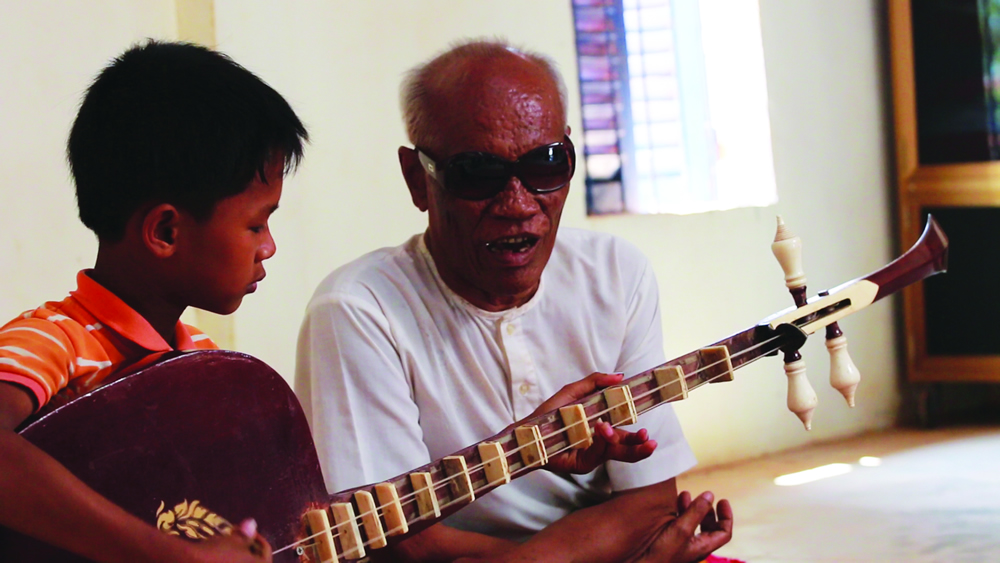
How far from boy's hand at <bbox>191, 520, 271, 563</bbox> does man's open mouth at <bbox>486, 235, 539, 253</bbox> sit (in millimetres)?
871

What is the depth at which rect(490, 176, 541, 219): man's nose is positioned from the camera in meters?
1.98

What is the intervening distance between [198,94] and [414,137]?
0.74 m

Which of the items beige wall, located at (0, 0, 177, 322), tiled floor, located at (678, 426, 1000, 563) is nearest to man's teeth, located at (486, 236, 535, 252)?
beige wall, located at (0, 0, 177, 322)

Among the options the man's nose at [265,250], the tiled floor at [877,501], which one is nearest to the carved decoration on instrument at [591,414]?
the man's nose at [265,250]

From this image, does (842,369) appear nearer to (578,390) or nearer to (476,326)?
(578,390)

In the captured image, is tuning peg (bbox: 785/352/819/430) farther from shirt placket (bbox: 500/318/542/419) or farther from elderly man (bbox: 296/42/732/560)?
shirt placket (bbox: 500/318/542/419)

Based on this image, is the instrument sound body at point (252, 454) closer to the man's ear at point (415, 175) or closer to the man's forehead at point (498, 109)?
the man's forehead at point (498, 109)

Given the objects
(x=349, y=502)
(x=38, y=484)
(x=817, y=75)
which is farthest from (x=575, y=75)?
(x=38, y=484)

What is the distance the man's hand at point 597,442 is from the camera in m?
1.66

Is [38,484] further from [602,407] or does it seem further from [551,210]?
[551,210]

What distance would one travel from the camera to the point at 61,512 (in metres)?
1.11

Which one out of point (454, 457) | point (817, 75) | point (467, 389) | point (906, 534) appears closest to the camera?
point (454, 457)

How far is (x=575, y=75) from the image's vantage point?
176 inches

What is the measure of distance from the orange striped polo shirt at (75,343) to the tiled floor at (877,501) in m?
2.61
